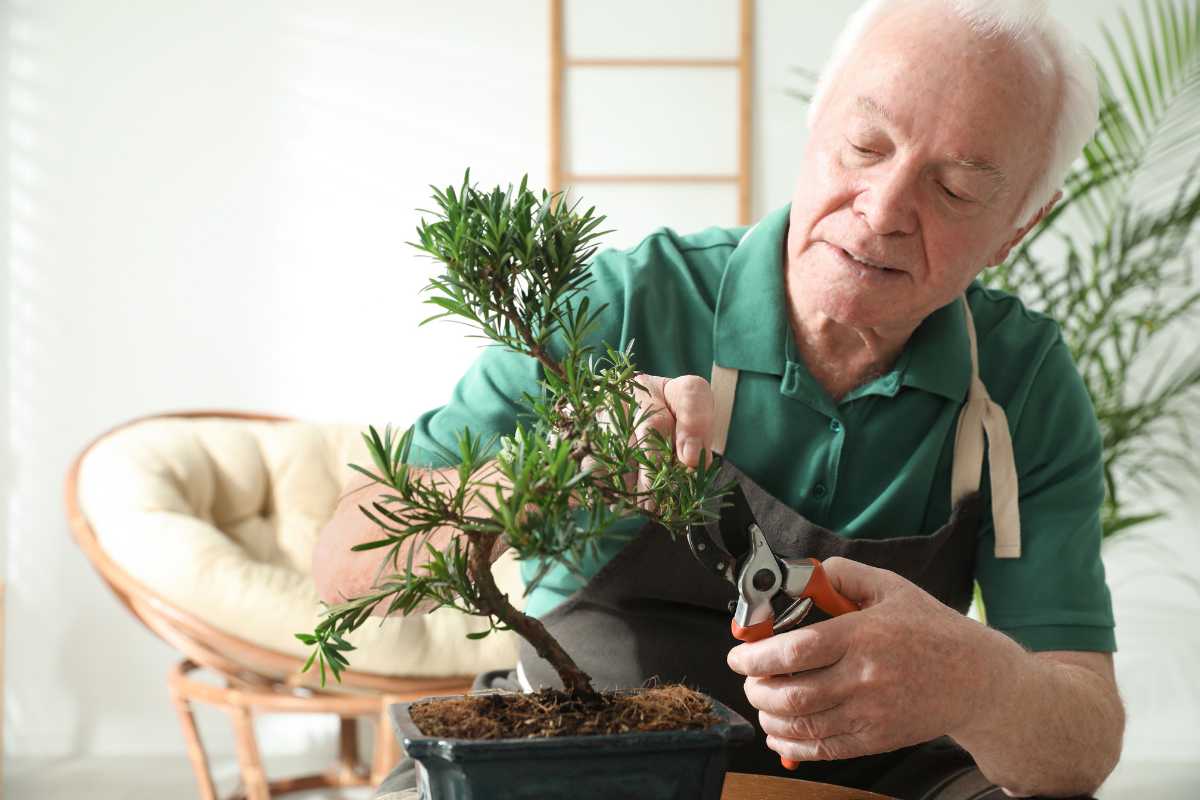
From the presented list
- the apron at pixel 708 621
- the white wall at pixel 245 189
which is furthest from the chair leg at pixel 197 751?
the apron at pixel 708 621

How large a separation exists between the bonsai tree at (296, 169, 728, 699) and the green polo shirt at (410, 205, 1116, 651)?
18.3 inches

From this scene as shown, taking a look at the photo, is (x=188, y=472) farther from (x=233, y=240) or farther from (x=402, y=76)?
(x=402, y=76)

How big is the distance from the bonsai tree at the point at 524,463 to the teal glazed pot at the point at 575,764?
0.24 feet

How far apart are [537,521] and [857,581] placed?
35cm

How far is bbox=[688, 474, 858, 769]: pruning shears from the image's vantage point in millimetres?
772

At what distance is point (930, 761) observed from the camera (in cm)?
121

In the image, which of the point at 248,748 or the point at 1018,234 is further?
the point at 248,748

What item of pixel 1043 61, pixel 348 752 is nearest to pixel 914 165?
pixel 1043 61

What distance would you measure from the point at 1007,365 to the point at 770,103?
215cm

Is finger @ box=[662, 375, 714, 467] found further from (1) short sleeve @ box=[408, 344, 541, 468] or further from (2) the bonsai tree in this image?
(1) short sleeve @ box=[408, 344, 541, 468]

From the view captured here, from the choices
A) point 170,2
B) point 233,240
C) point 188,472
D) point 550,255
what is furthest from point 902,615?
point 170,2

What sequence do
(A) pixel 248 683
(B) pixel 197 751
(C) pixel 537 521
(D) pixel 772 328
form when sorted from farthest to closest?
(B) pixel 197 751 < (A) pixel 248 683 < (D) pixel 772 328 < (C) pixel 537 521

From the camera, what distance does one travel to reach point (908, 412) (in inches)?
51.9

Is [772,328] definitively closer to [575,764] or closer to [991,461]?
[991,461]
